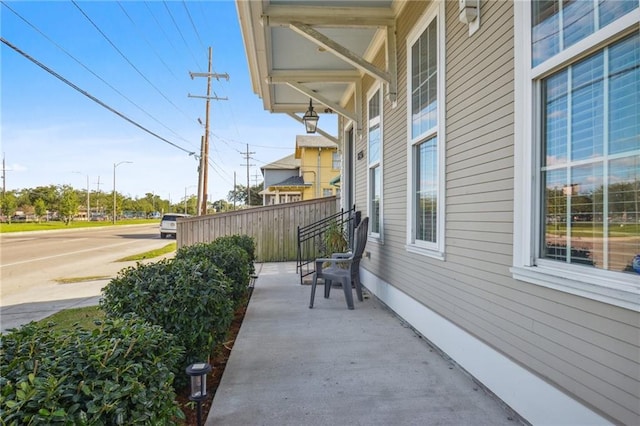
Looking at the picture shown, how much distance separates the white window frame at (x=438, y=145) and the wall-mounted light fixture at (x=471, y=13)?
464 millimetres

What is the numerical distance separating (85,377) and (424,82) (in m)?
3.56

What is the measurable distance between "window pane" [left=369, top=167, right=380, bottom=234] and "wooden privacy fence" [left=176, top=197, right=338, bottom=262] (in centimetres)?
377

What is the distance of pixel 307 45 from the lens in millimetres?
5254

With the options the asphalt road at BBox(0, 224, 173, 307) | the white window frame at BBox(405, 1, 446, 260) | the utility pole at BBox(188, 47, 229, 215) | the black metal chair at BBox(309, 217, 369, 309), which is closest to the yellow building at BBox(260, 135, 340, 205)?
the utility pole at BBox(188, 47, 229, 215)

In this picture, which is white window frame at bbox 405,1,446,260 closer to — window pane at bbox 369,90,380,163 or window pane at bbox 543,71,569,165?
window pane at bbox 543,71,569,165

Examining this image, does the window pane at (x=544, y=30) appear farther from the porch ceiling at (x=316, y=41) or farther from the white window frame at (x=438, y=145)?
the porch ceiling at (x=316, y=41)

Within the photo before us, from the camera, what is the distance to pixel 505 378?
2246 millimetres

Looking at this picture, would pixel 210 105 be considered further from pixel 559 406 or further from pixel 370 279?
pixel 559 406

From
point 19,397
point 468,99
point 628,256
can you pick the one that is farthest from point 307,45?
point 19,397

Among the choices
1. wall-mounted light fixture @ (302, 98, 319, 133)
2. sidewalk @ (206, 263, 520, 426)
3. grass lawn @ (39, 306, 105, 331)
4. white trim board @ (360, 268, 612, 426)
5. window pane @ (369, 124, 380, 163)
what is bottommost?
grass lawn @ (39, 306, 105, 331)

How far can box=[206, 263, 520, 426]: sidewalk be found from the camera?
217cm

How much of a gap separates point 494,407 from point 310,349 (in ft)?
5.04

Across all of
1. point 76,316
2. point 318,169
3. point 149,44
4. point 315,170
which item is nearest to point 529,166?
point 76,316

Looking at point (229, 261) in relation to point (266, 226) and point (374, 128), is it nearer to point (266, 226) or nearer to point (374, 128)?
point (374, 128)
